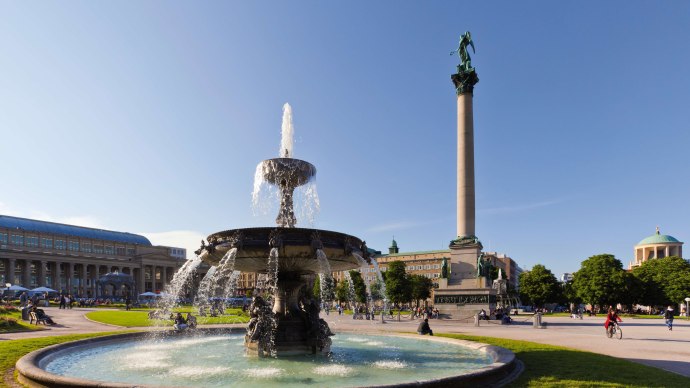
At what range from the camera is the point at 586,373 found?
13.2 m

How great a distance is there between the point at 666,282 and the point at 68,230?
14857cm

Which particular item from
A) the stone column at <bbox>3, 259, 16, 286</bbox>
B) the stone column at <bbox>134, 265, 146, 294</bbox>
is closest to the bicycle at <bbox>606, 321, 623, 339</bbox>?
the stone column at <bbox>3, 259, 16, 286</bbox>

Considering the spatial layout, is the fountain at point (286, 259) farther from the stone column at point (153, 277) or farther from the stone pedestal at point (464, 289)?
the stone column at point (153, 277)

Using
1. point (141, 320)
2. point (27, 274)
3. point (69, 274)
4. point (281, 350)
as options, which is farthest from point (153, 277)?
point (281, 350)

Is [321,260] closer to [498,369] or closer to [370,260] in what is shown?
[370,260]

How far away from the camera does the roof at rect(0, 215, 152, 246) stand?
13150cm

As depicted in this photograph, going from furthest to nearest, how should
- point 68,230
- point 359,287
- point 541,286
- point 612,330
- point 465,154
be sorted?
point 68,230 → point 541,286 → point 359,287 → point 465,154 → point 612,330

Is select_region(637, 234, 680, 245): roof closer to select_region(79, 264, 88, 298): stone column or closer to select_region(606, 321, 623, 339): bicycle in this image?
select_region(606, 321, 623, 339): bicycle

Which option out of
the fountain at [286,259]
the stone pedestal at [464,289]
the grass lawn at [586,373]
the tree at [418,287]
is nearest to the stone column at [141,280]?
the tree at [418,287]

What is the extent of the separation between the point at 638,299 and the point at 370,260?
8034 cm

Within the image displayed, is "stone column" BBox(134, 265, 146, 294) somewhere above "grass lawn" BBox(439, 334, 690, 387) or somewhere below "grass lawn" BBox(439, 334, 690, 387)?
below

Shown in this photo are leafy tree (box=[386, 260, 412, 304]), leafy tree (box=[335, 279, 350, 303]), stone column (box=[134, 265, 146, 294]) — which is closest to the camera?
leafy tree (box=[386, 260, 412, 304])

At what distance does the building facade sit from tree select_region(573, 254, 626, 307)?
9253cm

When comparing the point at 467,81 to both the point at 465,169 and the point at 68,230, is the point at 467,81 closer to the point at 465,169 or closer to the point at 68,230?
the point at 465,169
